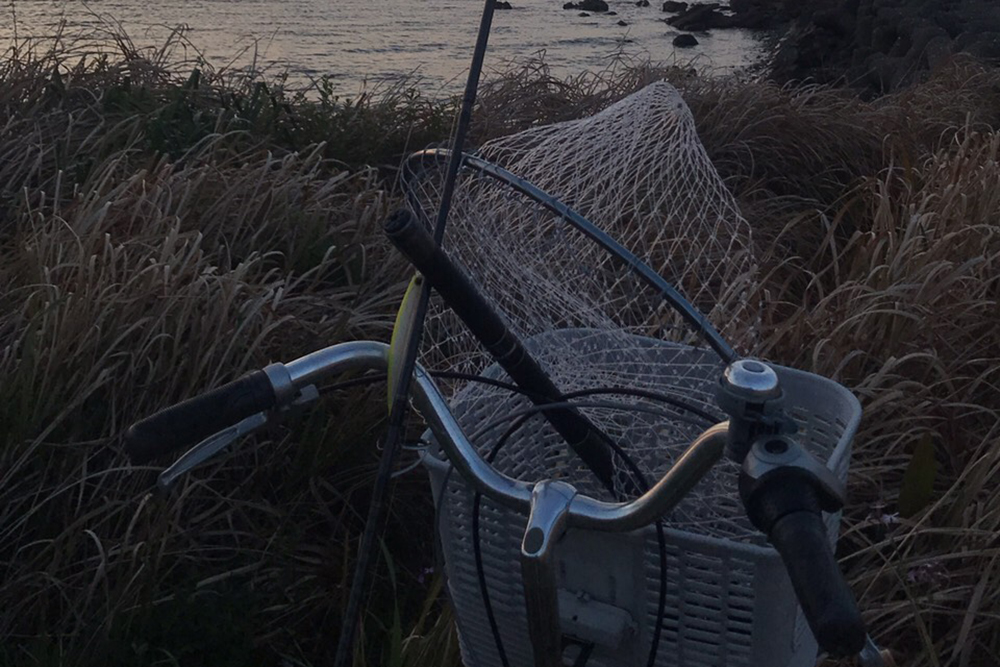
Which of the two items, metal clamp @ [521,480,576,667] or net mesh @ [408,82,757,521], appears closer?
metal clamp @ [521,480,576,667]

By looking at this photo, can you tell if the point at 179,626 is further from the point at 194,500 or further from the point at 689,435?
the point at 689,435

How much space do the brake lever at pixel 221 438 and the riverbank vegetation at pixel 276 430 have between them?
2.44ft

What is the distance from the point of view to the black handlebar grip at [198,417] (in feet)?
3.73

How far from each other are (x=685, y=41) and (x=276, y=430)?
61.1ft

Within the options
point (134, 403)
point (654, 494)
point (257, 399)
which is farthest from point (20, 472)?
point (654, 494)

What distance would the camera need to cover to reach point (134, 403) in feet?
8.78

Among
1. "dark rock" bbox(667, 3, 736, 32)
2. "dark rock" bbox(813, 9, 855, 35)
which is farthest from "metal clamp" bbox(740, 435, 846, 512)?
"dark rock" bbox(667, 3, 736, 32)

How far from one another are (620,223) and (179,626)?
175 cm

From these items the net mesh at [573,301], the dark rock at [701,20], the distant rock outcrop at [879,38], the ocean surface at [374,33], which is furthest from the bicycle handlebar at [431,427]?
the dark rock at [701,20]

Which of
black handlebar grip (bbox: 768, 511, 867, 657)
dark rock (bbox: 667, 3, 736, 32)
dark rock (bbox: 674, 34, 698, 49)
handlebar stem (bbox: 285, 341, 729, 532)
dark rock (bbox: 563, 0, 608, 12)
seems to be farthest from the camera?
dark rock (bbox: 667, 3, 736, 32)

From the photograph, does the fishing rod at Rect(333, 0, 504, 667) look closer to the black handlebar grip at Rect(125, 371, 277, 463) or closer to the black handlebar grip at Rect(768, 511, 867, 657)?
the black handlebar grip at Rect(125, 371, 277, 463)

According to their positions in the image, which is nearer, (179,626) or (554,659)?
(554,659)

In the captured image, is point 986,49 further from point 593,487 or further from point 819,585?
point 819,585

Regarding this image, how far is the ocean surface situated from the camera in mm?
11773
